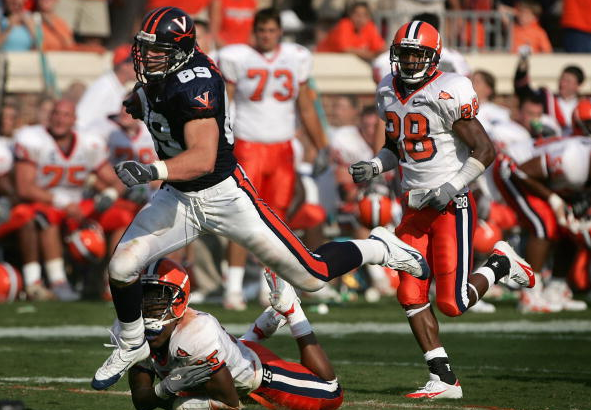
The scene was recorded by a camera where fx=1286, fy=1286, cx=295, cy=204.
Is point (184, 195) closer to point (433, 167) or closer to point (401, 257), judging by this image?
point (401, 257)

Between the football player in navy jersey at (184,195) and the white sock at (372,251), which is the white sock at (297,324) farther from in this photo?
the white sock at (372,251)

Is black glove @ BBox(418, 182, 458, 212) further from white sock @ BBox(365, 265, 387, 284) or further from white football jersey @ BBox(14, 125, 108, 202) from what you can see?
white football jersey @ BBox(14, 125, 108, 202)

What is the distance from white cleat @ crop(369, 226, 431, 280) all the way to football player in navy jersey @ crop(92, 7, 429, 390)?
9.9 inches

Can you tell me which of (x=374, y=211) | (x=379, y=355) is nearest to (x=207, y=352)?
(x=379, y=355)

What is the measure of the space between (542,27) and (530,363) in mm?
8856

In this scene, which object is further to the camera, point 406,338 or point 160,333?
point 406,338

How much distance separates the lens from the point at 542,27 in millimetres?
15312

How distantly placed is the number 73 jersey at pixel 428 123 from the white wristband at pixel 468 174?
0.22 m

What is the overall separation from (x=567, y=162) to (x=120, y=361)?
4.95 meters

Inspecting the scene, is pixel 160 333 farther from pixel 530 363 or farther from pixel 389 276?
pixel 389 276

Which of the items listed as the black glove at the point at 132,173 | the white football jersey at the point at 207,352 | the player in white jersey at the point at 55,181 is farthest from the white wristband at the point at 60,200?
the black glove at the point at 132,173

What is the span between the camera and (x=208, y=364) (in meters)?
4.98

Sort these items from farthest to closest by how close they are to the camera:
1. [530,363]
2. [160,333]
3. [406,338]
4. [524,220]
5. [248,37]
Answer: [248,37], [524,220], [406,338], [530,363], [160,333]

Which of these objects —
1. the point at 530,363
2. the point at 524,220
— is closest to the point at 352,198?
the point at 524,220
